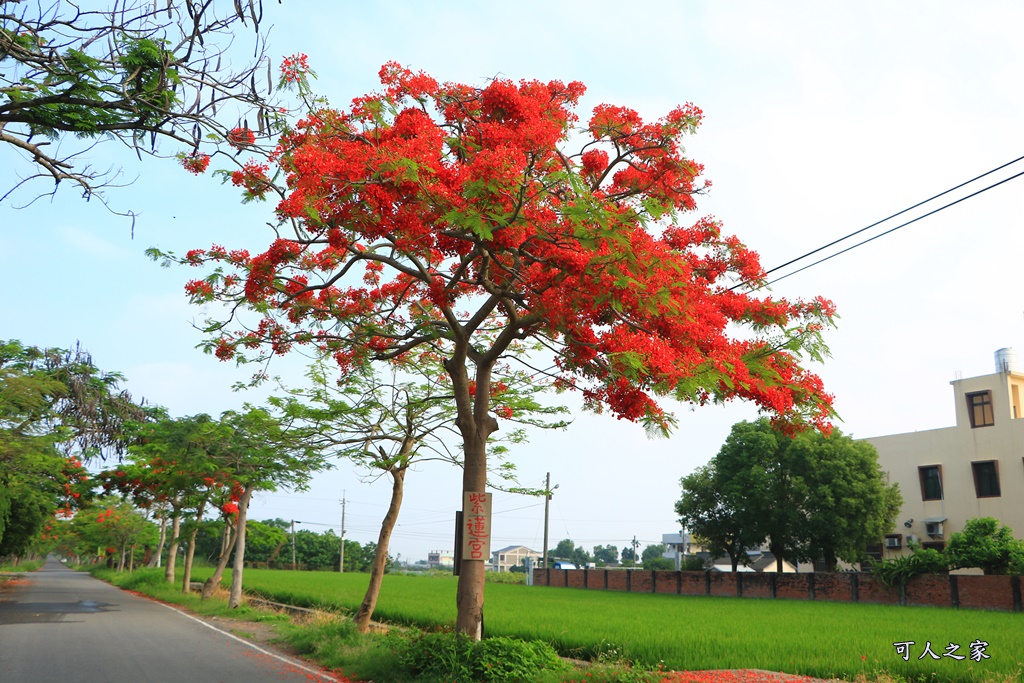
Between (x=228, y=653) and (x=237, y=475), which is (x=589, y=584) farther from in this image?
(x=228, y=653)

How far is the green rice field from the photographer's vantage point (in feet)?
40.9

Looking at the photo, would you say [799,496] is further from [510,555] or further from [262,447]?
[510,555]

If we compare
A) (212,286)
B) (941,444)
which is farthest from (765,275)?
(941,444)

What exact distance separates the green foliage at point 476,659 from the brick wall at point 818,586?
20614mm

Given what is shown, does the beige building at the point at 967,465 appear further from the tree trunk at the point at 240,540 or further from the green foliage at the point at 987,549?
the tree trunk at the point at 240,540

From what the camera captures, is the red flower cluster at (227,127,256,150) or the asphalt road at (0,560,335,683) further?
the asphalt road at (0,560,335,683)

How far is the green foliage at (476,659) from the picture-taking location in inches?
382

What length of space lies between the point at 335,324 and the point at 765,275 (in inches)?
277

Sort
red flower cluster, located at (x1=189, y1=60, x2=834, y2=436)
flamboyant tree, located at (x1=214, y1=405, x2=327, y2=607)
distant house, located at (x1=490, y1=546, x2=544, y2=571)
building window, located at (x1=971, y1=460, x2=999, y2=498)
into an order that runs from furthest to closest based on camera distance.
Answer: distant house, located at (x1=490, y1=546, x2=544, y2=571)
building window, located at (x1=971, y1=460, x2=999, y2=498)
flamboyant tree, located at (x1=214, y1=405, x2=327, y2=607)
red flower cluster, located at (x1=189, y1=60, x2=834, y2=436)

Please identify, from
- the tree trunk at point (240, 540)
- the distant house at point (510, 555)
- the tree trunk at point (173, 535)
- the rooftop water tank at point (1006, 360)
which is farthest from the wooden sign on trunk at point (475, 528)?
the distant house at point (510, 555)

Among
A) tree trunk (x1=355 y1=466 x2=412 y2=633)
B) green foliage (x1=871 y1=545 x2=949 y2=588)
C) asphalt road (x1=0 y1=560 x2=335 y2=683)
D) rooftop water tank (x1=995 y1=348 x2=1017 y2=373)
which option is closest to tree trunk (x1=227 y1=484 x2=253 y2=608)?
asphalt road (x1=0 y1=560 x2=335 y2=683)

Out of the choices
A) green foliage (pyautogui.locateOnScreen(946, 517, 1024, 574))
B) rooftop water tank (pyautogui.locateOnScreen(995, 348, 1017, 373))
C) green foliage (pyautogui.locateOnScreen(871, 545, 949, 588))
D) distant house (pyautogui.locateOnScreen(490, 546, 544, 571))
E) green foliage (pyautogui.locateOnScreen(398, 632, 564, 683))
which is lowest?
distant house (pyautogui.locateOnScreen(490, 546, 544, 571))

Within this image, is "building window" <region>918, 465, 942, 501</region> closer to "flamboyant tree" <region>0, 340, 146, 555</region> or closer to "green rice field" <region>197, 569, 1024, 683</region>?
"green rice field" <region>197, 569, 1024, 683</region>

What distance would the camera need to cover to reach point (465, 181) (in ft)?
28.1
